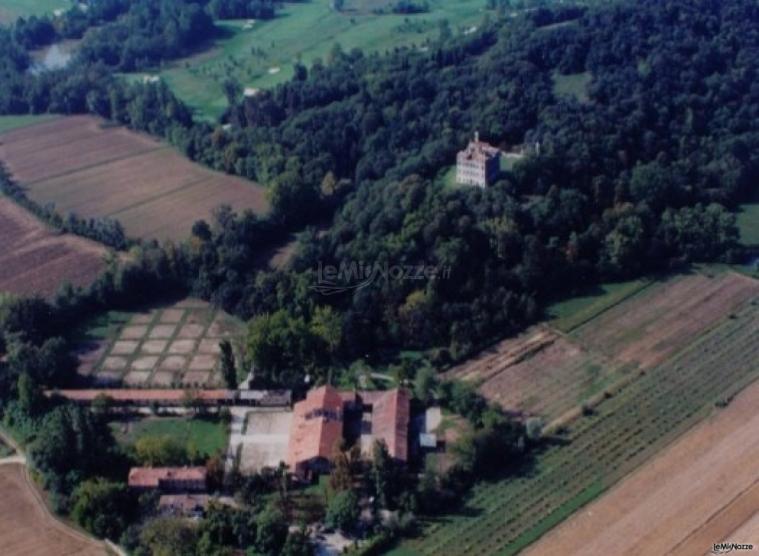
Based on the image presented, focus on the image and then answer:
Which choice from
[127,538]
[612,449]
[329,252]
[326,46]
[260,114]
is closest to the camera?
[127,538]

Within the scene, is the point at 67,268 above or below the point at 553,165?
below

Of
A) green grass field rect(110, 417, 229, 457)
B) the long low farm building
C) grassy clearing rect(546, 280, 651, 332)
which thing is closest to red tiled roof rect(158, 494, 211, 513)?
green grass field rect(110, 417, 229, 457)

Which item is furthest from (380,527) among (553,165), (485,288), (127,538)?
(553,165)

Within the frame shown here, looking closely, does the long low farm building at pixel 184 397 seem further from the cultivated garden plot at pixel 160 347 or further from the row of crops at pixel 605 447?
the row of crops at pixel 605 447

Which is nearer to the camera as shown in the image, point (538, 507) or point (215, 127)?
point (538, 507)

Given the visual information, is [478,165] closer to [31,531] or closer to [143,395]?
[143,395]

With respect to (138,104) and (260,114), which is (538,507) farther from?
(138,104)
